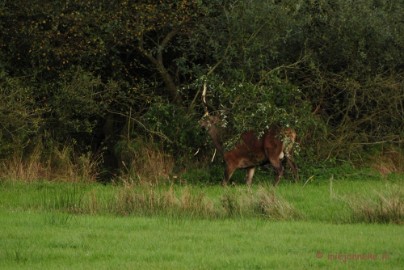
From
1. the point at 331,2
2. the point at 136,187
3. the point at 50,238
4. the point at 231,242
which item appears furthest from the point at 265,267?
the point at 331,2

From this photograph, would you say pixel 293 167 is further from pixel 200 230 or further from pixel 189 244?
pixel 189 244

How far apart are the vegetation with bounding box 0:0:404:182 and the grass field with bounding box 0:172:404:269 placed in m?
3.95

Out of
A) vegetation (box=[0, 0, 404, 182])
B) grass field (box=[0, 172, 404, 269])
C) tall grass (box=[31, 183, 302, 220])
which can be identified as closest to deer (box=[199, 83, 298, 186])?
vegetation (box=[0, 0, 404, 182])

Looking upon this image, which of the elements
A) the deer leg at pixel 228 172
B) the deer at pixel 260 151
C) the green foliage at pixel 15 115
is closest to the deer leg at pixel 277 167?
the deer at pixel 260 151

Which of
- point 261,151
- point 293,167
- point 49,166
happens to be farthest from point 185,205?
point 49,166

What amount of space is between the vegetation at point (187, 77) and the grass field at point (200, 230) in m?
3.95

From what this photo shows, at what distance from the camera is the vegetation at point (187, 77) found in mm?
22078

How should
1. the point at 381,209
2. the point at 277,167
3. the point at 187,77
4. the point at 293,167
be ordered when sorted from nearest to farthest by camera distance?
1. the point at 381,209
2. the point at 277,167
3. the point at 293,167
4. the point at 187,77

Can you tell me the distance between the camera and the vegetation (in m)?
22.1

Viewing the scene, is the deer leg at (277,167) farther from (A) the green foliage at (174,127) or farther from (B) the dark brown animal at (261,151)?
(A) the green foliage at (174,127)

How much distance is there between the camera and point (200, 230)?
1327 cm

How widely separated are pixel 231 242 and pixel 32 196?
285 inches

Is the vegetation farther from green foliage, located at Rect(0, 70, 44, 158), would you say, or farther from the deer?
the deer

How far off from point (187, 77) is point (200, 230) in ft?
39.1
